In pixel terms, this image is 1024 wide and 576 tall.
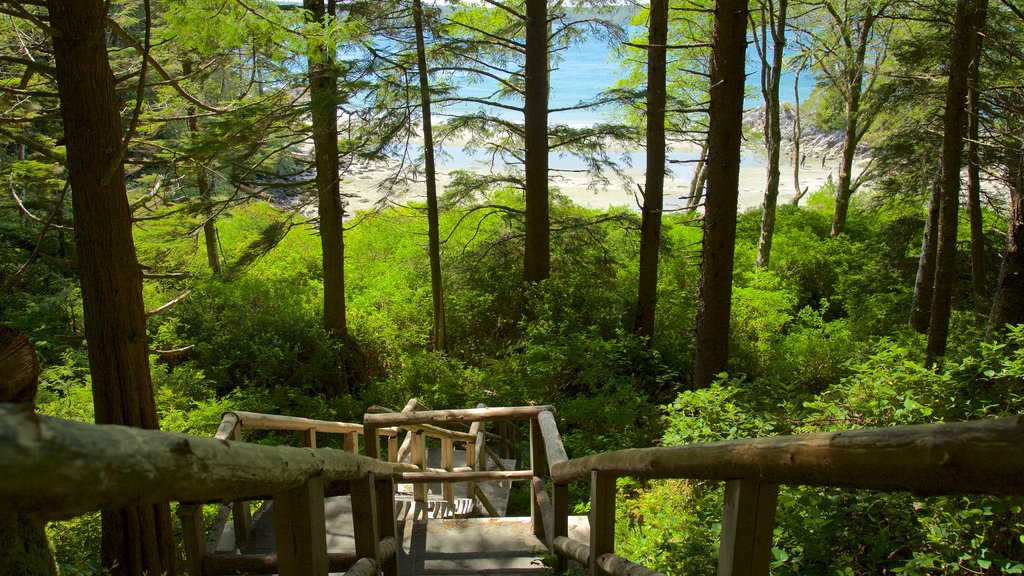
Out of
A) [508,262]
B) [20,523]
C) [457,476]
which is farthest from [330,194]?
[20,523]

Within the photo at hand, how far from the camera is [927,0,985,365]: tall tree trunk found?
8992 mm

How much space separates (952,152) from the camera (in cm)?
906

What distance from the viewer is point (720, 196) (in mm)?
8250

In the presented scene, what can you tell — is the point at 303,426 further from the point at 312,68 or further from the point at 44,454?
the point at 312,68

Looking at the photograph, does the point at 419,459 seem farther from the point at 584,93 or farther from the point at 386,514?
the point at 584,93

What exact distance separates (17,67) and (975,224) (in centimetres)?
1554

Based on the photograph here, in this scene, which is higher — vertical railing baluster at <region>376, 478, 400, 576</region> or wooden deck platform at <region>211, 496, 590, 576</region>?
vertical railing baluster at <region>376, 478, 400, 576</region>

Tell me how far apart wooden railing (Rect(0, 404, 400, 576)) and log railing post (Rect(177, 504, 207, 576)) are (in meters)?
1.78

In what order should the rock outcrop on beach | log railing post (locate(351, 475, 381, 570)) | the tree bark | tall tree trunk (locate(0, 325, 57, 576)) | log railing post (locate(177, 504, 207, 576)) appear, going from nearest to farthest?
tall tree trunk (locate(0, 325, 57, 576))
log railing post (locate(351, 475, 381, 570))
log railing post (locate(177, 504, 207, 576))
the tree bark
the rock outcrop on beach

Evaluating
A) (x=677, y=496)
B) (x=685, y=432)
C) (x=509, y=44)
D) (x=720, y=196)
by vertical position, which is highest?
(x=509, y=44)

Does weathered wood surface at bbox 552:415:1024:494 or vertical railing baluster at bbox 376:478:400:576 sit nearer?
weathered wood surface at bbox 552:415:1024:494

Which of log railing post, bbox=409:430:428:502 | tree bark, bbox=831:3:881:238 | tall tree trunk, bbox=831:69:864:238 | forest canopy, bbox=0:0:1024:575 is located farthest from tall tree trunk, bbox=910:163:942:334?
log railing post, bbox=409:430:428:502

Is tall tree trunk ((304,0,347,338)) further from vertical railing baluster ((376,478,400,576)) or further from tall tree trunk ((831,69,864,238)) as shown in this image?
tall tree trunk ((831,69,864,238))

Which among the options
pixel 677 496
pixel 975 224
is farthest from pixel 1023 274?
pixel 677 496
